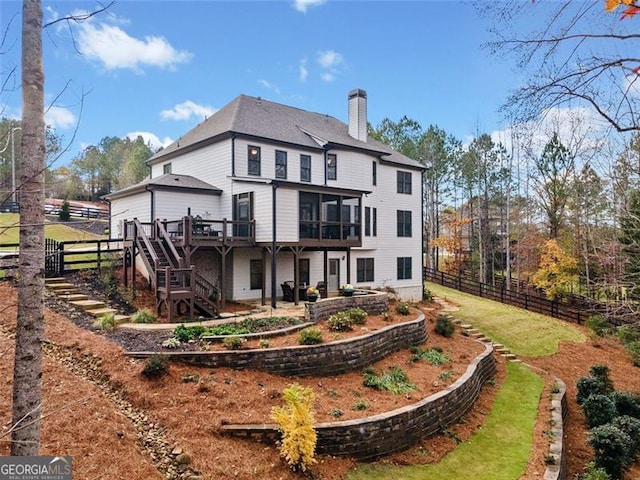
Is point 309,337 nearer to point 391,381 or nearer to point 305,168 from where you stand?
point 391,381

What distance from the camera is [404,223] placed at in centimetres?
2438

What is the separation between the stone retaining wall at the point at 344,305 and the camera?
44.8 ft

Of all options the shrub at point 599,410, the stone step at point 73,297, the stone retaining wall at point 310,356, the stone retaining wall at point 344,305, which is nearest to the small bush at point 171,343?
the stone retaining wall at point 310,356

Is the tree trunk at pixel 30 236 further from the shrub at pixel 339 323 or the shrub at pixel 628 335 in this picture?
the shrub at pixel 628 335

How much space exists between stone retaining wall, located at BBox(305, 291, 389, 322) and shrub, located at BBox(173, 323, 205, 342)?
401 centimetres

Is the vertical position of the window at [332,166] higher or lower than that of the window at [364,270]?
higher

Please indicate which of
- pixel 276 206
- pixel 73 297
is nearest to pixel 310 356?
pixel 276 206

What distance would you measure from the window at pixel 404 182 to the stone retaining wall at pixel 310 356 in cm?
1238

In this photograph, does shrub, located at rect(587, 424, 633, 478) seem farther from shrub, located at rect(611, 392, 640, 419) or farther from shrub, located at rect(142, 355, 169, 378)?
shrub, located at rect(142, 355, 169, 378)

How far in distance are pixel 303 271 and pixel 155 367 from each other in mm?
11870

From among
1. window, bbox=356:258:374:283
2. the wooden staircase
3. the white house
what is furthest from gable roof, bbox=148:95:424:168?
window, bbox=356:258:374:283

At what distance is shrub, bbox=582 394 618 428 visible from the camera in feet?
38.0

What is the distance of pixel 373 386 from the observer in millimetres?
10758

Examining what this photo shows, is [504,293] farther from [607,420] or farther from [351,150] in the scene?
[607,420]
